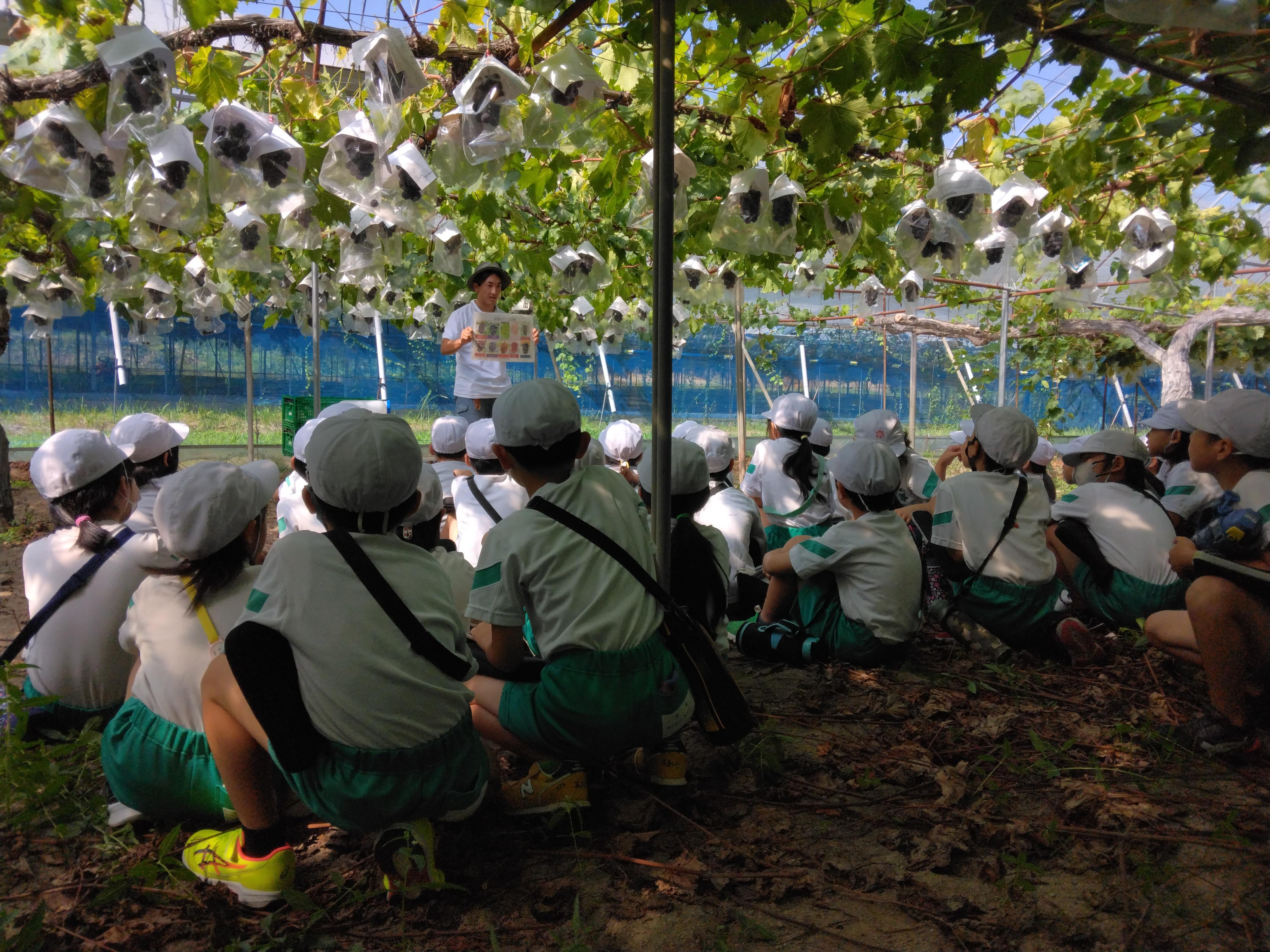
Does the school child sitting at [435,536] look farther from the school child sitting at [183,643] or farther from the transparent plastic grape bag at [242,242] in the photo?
the transparent plastic grape bag at [242,242]

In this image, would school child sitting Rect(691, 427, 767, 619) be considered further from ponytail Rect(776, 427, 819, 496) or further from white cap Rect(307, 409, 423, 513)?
white cap Rect(307, 409, 423, 513)

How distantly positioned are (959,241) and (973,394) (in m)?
11.1

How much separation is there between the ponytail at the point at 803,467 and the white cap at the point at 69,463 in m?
3.00

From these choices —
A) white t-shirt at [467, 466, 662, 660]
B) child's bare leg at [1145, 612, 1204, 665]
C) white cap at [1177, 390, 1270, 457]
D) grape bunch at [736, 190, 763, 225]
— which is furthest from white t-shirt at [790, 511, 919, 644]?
grape bunch at [736, 190, 763, 225]

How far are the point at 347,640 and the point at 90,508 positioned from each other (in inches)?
47.3

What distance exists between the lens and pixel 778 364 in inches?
556

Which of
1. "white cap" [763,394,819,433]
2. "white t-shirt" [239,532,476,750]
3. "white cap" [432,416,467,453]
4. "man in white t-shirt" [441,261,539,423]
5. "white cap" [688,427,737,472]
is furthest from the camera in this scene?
"man in white t-shirt" [441,261,539,423]

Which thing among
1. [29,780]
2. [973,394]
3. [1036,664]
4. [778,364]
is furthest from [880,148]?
[973,394]

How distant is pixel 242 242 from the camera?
4152 millimetres

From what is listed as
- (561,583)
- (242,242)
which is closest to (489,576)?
(561,583)

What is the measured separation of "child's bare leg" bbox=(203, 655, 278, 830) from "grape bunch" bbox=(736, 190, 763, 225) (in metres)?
2.73

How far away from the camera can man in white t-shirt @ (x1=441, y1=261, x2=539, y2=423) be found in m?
5.43

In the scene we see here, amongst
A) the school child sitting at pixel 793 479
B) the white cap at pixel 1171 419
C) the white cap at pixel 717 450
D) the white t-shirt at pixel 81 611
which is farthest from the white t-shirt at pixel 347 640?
the white cap at pixel 1171 419

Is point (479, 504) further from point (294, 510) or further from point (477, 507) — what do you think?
point (294, 510)
